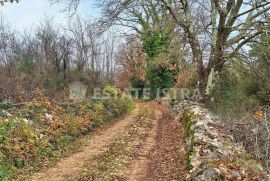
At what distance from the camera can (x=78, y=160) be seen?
11.5m

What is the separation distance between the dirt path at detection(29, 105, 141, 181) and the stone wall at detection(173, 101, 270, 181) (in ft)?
9.58

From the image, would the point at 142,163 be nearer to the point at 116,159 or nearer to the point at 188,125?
the point at 116,159

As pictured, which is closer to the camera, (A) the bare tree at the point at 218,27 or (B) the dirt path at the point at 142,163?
(B) the dirt path at the point at 142,163

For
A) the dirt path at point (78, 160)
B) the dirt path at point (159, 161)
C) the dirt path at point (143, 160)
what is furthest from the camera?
the dirt path at point (78, 160)

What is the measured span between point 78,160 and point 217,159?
188 inches

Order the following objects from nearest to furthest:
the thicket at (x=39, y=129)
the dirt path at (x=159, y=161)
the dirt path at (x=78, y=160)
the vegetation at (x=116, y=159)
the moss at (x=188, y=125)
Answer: the vegetation at (x=116, y=159), the dirt path at (x=159, y=161), the dirt path at (x=78, y=160), the thicket at (x=39, y=129), the moss at (x=188, y=125)

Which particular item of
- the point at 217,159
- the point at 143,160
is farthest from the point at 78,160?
the point at 217,159

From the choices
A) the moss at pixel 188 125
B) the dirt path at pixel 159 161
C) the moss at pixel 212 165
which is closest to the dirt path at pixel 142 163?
the dirt path at pixel 159 161

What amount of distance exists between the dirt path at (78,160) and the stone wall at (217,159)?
2.92 metres

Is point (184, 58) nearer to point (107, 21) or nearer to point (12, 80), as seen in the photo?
point (107, 21)

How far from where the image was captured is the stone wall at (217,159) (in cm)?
691

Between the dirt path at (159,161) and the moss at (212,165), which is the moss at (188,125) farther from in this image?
the moss at (212,165)

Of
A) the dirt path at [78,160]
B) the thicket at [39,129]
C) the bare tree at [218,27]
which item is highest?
the bare tree at [218,27]

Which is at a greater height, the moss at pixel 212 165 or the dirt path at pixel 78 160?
the moss at pixel 212 165
